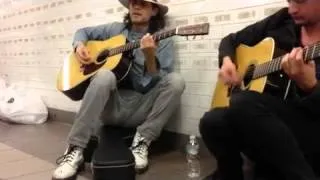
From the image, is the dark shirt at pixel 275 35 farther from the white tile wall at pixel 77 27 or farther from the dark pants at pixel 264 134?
the white tile wall at pixel 77 27

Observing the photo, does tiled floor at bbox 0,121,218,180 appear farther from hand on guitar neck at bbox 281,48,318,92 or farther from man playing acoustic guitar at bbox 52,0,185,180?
hand on guitar neck at bbox 281,48,318,92

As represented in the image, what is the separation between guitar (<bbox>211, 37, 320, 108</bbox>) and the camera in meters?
1.51

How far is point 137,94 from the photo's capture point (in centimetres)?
229

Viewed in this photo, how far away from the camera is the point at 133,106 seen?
2.26 meters

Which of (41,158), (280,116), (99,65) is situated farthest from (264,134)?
(41,158)

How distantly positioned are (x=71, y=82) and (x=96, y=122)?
0.32 metres

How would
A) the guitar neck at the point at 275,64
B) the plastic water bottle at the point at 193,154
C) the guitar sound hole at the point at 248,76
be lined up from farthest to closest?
the plastic water bottle at the point at 193,154 < the guitar sound hole at the point at 248,76 < the guitar neck at the point at 275,64

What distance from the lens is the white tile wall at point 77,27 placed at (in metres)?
2.17

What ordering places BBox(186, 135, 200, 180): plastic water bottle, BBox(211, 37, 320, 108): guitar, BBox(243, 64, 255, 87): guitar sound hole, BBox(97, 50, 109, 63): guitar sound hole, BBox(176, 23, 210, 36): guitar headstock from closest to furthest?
1. BBox(211, 37, 320, 108): guitar
2. BBox(243, 64, 255, 87): guitar sound hole
3. BBox(176, 23, 210, 36): guitar headstock
4. BBox(186, 135, 200, 180): plastic water bottle
5. BBox(97, 50, 109, 63): guitar sound hole

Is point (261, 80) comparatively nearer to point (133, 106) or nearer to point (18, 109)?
point (133, 106)

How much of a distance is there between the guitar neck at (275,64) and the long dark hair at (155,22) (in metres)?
0.89

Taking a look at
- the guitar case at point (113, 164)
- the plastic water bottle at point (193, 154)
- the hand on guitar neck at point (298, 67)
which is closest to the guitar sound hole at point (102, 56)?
the guitar case at point (113, 164)

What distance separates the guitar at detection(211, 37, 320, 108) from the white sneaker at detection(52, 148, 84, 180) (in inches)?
30.2

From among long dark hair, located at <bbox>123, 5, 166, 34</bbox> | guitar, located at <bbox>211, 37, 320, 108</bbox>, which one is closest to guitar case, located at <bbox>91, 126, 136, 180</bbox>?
guitar, located at <bbox>211, 37, 320, 108</bbox>
